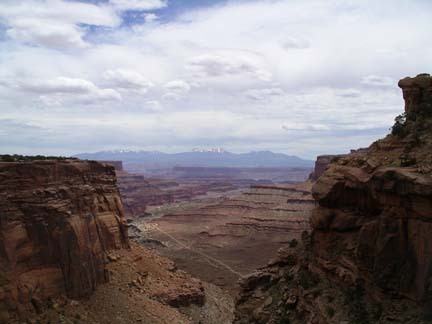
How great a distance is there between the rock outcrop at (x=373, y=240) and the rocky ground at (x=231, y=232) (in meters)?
38.6

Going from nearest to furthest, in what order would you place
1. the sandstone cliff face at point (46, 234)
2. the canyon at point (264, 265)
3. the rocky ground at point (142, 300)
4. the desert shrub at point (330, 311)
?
the canyon at point (264, 265) < the desert shrub at point (330, 311) < the sandstone cliff face at point (46, 234) < the rocky ground at point (142, 300)

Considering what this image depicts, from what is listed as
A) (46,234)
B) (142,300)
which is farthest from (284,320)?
(142,300)

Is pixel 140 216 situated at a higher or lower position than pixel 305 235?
lower

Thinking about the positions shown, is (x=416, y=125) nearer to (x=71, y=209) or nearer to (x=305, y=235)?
(x=305, y=235)

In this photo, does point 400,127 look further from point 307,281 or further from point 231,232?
point 231,232

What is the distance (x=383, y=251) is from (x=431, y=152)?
165 inches

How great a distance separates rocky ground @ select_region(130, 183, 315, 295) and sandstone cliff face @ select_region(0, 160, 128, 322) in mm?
25671

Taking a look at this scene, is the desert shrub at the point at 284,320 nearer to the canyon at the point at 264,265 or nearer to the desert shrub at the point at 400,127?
the canyon at the point at 264,265

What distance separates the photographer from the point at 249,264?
271 ft

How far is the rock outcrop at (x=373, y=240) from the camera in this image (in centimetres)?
1919

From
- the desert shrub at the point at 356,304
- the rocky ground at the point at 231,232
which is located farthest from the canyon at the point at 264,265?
the rocky ground at the point at 231,232

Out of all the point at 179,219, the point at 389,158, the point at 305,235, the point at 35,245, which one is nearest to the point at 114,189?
the point at 35,245

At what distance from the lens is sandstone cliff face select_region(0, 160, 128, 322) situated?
3503cm

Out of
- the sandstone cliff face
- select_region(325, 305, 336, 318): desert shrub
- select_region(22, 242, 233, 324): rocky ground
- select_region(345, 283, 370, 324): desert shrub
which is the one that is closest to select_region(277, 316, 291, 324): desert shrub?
select_region(325, 305, 336, 318): desert shrub
